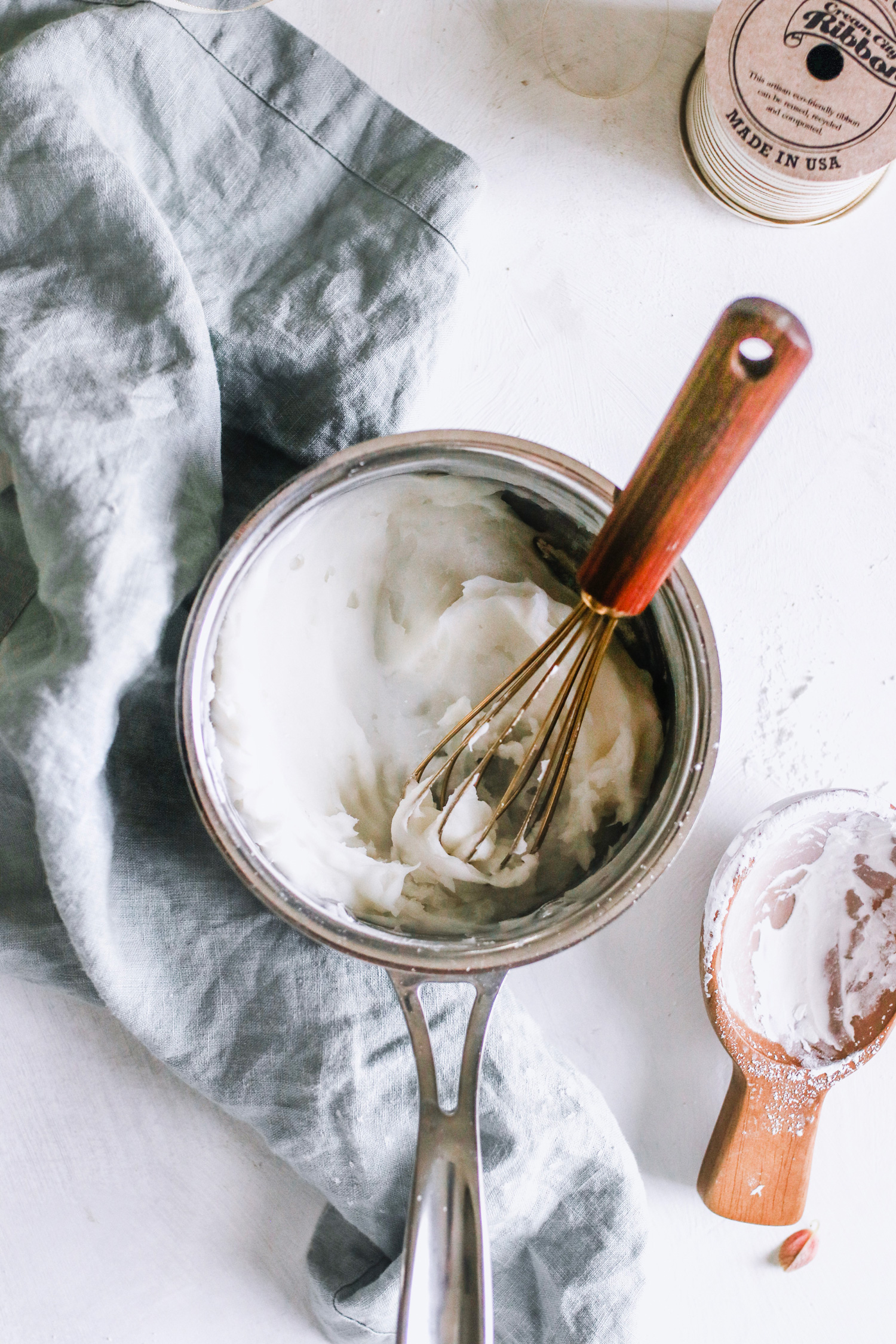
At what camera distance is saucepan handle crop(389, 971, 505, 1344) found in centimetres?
Result: 45

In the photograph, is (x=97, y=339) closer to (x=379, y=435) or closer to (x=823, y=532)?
(x=379, y=435)

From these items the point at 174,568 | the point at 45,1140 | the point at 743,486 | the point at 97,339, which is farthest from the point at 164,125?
the point at 45,1140

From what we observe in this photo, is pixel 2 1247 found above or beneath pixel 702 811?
beneath

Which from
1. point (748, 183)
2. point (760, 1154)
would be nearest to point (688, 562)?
point (748, 183)

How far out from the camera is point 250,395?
1.69 feet

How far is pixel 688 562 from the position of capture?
58 centimetres

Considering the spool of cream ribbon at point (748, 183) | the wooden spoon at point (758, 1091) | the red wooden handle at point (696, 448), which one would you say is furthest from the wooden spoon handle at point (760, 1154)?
the spool of cream ribbon at point (748, 183)

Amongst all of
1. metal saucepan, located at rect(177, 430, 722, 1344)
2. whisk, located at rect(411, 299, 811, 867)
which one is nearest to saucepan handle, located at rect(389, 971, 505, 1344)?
metal saucepan, located at rect(177, 430, 722, 1344)

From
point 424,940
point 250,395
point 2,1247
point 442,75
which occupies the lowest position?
point 2,1247

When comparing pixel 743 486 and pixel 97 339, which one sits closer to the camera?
pixel 97 339

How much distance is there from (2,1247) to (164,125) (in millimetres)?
606

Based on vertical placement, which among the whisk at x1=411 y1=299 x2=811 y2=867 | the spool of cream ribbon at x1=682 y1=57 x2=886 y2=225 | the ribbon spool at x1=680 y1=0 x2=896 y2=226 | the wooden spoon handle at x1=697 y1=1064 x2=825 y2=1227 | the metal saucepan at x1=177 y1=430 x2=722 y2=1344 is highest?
the ribbon spool at x1=680 y1=0 x2=896 y2=226

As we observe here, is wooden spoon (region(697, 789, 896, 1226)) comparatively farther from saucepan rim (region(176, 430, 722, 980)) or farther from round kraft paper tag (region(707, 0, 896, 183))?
round kraft paper tag (region(707, 0, 896, 183))

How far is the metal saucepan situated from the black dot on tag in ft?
0.85
